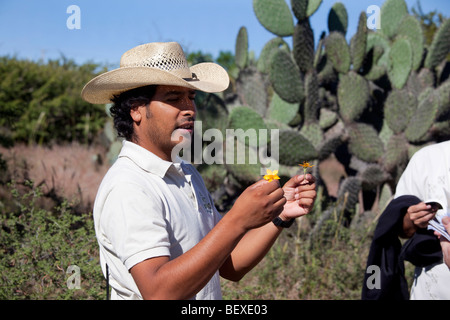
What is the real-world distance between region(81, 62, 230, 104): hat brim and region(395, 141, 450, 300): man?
1164mm

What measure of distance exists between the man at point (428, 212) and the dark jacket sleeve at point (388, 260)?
0.08 metres

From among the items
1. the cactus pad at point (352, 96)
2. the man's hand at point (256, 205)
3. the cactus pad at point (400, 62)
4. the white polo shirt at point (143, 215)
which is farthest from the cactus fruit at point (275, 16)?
the man's hand at point (256, 205)

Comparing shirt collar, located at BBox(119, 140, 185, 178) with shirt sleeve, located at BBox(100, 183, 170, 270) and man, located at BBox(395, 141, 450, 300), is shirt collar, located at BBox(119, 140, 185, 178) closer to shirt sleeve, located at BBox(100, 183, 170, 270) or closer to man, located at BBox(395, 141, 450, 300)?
shirt sleeve, located at BBox(100, 183, 170, 270)

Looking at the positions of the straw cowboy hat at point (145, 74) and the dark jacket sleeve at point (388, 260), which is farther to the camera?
the dark jacket sleeve at point (388, 260)

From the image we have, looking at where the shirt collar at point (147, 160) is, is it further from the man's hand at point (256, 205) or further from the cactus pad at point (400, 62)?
the cactus pad at point (400, 62)

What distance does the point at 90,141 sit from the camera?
11.2 meters

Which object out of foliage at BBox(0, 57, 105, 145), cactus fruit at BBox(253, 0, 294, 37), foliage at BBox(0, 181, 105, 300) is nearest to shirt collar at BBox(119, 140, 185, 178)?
foliage at BBox(0, 181, 105, 300)

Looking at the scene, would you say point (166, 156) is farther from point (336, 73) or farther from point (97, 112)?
point (97, 112)

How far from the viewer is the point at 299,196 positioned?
2031 mm

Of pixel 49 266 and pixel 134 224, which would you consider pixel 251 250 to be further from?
pixel 49 266

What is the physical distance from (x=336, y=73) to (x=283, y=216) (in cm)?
525

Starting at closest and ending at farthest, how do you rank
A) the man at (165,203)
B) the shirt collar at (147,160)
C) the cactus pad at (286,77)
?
the man at (165,203), the shirt collar at (147,160), the cactus pad at (286,77)

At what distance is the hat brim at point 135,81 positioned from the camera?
184 cm
